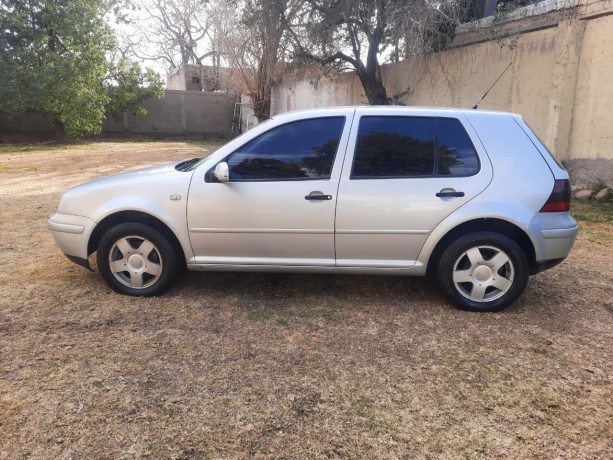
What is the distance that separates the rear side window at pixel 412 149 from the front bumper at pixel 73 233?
227 centimetres

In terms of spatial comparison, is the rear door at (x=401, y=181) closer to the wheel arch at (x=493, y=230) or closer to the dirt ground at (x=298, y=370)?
the wheel arch at (x=493, y=230)

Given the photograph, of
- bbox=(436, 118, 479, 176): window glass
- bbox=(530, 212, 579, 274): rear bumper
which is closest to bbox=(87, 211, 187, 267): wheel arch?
bbox=(436, 118, 479, 176): window glass

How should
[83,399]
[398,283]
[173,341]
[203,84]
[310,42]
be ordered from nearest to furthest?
[83,399]
[173,341]
[398,283]
[310,42]
[203,84]

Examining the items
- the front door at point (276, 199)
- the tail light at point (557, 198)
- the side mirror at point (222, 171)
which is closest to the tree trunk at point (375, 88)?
the front door at point (276, 199)

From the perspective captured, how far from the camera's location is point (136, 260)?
12.9ft

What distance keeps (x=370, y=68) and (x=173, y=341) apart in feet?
34.8

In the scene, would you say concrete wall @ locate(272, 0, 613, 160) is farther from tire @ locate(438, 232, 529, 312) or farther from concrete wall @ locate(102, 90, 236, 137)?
concrete wall @ locate(102, 90, 236, 137)

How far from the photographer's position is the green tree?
16672mm

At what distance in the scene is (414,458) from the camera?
86.7 inches

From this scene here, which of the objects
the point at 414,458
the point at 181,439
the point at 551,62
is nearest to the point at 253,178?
the point at 181,439

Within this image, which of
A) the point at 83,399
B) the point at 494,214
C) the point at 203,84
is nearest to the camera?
the point at 83,399

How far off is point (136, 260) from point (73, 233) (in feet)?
1.92

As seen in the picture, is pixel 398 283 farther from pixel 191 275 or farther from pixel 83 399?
pixel 83 399

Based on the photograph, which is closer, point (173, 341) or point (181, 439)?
point (181, 439)
